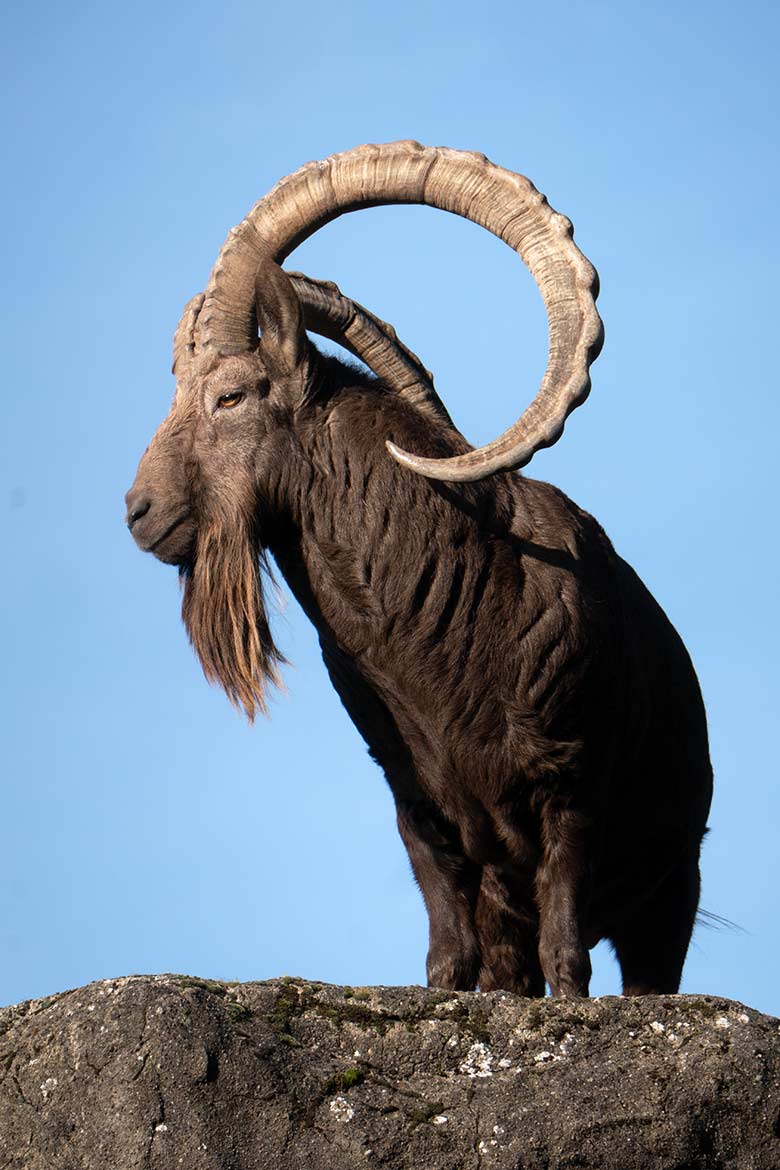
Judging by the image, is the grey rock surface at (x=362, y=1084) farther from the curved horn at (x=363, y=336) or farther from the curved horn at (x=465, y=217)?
the curved horn at (x=363, y=336)

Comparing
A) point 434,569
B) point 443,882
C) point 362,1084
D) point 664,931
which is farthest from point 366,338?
point 362,1084

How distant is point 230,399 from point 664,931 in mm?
3767

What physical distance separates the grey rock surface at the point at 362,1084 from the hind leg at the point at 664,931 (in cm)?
355

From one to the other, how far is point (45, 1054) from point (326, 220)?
4.69 metres

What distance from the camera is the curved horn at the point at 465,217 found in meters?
9.12

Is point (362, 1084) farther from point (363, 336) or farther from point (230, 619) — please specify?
point (363, 336)

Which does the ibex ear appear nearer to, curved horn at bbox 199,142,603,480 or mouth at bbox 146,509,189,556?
curved horn at bbox 199,142,603,480

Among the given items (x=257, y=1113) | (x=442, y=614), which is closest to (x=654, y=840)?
(x=442, y=614)


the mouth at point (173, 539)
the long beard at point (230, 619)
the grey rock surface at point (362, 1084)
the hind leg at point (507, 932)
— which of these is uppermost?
the mouth at point (173, 539)

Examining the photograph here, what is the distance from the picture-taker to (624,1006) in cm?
758

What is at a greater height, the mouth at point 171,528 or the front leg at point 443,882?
the mouth at point 171,528

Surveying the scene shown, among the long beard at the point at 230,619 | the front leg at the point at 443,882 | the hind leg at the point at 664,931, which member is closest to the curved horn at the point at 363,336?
the long beard at the point at 230,619

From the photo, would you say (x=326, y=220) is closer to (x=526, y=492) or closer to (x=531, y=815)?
(x=526, y=492)

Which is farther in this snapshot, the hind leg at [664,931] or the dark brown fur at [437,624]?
the hind leg at [664,931]
